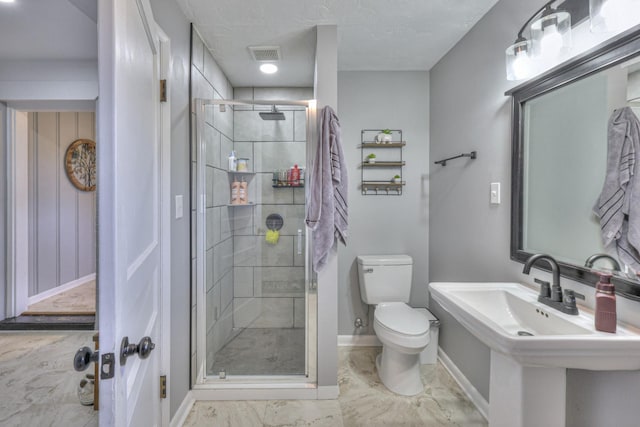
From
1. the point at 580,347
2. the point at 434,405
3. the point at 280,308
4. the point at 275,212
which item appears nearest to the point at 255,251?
the point at 275,212

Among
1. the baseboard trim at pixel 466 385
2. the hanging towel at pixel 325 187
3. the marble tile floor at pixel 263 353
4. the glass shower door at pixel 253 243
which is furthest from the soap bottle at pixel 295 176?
the baseboard trim at pixel 466 385

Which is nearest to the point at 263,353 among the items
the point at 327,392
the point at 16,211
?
the point at 327,392

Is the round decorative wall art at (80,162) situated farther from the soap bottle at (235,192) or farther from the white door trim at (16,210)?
the soap bottle at (235,192)

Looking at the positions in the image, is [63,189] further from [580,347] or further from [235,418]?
[580,347]

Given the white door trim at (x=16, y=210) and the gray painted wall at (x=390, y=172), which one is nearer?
the white door trim at (x=16, y=210)

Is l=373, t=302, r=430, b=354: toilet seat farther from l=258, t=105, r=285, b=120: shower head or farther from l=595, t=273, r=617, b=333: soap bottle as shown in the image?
l=258, t=105, r=285, b=120: shower head

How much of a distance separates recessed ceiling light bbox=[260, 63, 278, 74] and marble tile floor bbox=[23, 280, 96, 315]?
2.21 m

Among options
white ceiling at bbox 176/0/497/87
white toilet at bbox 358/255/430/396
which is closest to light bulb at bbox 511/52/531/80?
white ceiling at bbox 176/0/497/87

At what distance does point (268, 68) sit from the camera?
2.51m

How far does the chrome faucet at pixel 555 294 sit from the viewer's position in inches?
44.2

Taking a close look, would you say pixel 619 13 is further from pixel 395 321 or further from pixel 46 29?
pixel 46 29

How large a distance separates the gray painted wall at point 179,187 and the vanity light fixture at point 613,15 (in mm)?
1850

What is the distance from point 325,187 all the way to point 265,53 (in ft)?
4.14

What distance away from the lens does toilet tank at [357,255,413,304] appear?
2.37 metres
